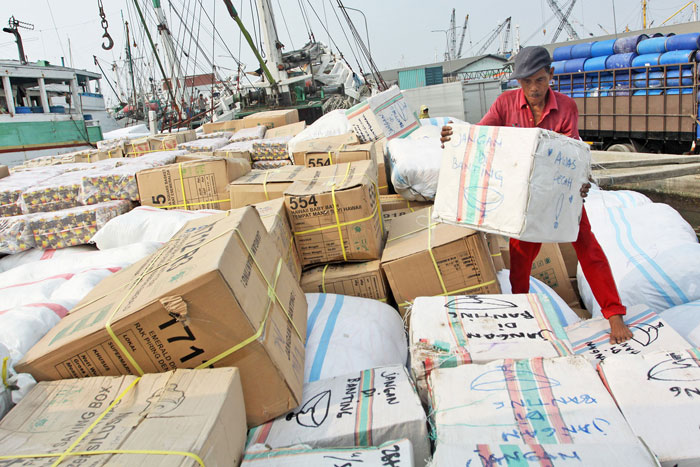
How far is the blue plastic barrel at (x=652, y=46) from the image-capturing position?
893cm

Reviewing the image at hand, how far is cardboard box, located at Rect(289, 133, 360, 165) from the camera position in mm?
4129

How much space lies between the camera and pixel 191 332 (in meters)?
1.48

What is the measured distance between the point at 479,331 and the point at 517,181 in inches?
28.6

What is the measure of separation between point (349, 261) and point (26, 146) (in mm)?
15562

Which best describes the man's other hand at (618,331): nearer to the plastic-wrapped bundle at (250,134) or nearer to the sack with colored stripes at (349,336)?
the sack with colored stripes at (349,336)

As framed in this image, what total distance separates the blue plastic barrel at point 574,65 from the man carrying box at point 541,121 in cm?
938

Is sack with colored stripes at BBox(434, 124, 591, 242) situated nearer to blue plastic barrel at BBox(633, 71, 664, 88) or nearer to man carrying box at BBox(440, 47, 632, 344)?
man carrying box at BBox(440, 47, 632, 344)

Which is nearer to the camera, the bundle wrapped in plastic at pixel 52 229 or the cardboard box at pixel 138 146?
the bundle wrapped in plastic at pixel 52 229

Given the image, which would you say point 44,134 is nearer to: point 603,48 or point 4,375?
point 603,48

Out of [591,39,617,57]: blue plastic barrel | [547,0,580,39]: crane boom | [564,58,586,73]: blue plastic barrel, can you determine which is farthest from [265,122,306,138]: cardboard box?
[547,0,580,39]: crane boom

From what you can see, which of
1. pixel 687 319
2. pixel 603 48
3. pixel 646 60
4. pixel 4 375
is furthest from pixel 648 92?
pixel 4 375

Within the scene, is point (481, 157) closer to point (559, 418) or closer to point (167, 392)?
point (559, 418)

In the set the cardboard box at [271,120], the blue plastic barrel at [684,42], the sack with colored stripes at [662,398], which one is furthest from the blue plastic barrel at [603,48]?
the sack with colored stripes at [662,398]

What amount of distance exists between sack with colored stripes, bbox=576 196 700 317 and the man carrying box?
330mm
